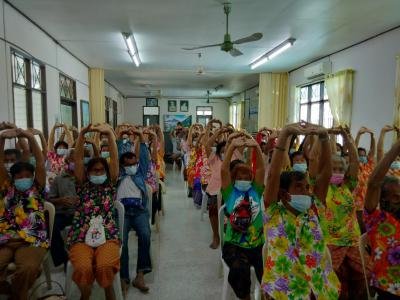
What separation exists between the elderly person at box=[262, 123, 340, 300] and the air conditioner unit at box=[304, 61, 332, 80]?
6011mm

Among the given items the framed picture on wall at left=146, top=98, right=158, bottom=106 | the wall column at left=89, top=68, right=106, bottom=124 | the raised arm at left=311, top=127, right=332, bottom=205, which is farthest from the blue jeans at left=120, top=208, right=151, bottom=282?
the framed picture on wall at left=146, top=98, right=158, bottom=106

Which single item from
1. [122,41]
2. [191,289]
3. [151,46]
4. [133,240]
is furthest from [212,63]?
[191,289]

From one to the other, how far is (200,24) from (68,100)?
12.3ft

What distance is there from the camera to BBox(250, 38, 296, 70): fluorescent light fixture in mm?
5910

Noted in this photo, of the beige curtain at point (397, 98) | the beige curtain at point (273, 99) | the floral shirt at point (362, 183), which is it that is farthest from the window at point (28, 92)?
the beige curtain at point (273, 99)

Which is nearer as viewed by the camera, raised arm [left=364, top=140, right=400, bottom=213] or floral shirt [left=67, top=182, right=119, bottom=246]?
raised arm [left=364, top=140, right=400, bottom=213]

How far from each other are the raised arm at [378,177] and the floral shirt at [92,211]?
5.58ft

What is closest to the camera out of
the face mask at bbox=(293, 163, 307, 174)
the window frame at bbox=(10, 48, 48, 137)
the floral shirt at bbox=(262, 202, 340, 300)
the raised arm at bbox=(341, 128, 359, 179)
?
the floral shirt at bbox=(262, 202, 340, 300)

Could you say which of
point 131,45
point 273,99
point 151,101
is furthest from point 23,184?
point 151,101

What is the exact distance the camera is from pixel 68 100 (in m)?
7.00

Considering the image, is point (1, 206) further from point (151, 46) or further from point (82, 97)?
point (82, 97)

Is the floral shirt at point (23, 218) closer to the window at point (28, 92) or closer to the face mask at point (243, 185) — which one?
the face mask at point (243, 185)

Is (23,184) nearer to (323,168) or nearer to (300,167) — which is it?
(323,168)

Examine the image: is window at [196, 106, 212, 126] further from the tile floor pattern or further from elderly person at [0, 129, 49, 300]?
elderly person at [0, 129, 49, 300]
